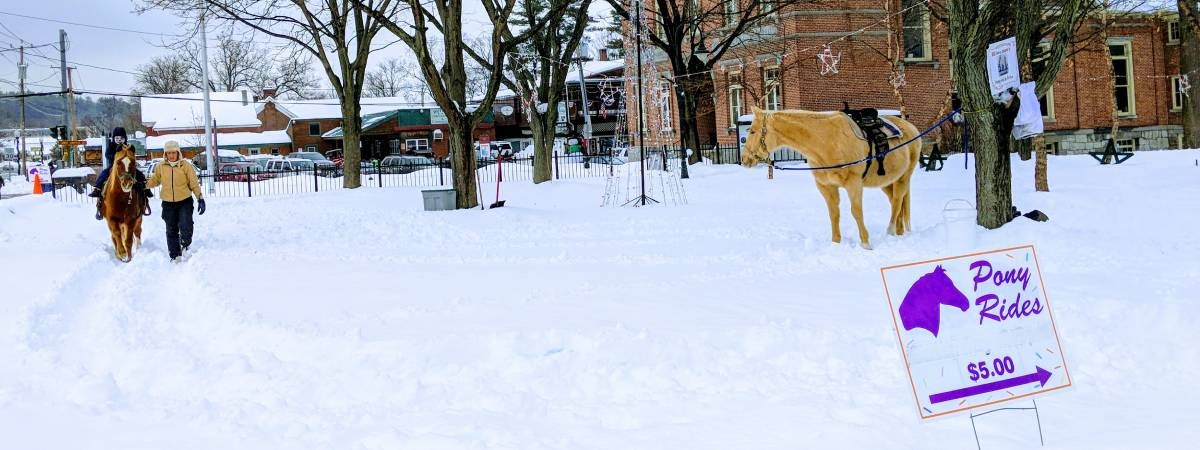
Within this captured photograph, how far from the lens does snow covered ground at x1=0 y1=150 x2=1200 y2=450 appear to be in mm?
5227

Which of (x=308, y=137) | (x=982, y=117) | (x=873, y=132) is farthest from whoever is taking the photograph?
(x=308, y=137)

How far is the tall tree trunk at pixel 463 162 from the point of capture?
20.5m

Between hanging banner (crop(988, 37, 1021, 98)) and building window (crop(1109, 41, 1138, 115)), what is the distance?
30.5m

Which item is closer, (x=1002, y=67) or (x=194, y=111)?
(x=1002, y=67)

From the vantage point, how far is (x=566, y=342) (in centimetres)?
713

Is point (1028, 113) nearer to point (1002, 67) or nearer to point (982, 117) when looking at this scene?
point (982, 117)

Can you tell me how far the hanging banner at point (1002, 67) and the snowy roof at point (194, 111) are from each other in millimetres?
75899

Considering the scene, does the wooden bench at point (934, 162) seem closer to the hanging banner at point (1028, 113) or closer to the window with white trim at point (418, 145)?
the hanging banner at point (1028, 113)

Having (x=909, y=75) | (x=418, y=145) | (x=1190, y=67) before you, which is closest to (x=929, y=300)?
(x=1190, y=67)

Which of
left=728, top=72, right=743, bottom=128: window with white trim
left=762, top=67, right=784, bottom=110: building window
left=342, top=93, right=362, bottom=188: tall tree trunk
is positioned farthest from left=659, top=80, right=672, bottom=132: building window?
left=342, top=93, right=362, bottom=188: tall tree trunk

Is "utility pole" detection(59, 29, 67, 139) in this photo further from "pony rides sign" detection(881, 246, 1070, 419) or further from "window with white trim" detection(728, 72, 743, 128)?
"pony rides sign" detection(881, 246, 1070, 419)

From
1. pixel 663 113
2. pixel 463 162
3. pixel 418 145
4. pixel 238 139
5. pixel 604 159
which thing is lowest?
pixel 463 162

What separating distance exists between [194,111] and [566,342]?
266 feet

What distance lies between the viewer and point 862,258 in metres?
11.3
